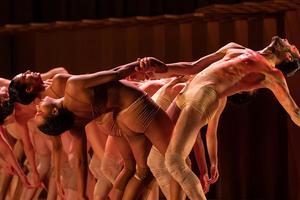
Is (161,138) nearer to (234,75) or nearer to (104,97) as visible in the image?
(104,97)

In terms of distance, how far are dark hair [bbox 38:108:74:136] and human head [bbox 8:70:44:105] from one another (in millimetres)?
577

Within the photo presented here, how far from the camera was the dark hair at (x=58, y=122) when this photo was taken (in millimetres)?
4047

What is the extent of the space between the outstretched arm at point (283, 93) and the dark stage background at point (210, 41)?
3.19m

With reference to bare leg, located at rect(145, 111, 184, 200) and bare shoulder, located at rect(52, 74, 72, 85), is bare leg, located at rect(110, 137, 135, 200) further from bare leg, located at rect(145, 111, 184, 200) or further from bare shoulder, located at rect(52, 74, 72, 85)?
bare shoulder, located at rect(52, 74, 72, 85)

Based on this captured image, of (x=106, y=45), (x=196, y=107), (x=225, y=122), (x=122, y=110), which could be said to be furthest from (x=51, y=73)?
(x=106, y=45)

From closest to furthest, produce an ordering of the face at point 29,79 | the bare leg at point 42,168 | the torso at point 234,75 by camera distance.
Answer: the torso at point 234,75, the face at point 29,79, the bare leg at point 42,168

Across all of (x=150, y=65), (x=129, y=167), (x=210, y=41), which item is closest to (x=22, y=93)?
(x=129, y=167)

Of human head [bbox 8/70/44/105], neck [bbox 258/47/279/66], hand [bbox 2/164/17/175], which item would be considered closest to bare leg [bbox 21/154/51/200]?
hand [bbox 2/164/17/175]

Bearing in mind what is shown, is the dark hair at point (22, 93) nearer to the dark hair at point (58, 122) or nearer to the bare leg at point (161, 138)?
the dark hair at point (58, 122)

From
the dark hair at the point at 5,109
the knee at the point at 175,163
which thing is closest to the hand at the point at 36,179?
the dark hair at the point at 5,109

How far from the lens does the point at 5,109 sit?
17.4ft

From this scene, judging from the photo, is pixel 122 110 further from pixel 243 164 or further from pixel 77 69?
pixel 77 69

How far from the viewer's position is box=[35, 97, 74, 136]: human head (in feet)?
13.3

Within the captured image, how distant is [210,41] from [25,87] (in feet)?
11.8
